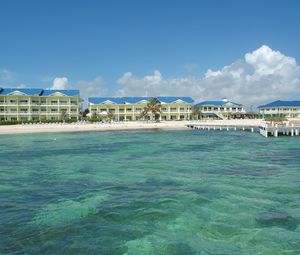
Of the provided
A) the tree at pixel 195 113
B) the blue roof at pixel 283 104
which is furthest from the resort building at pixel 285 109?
the tree at pixel 195 113

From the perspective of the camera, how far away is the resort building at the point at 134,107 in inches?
3588

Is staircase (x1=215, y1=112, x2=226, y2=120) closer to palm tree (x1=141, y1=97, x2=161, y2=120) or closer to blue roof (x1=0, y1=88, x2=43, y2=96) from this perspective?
palm tree (x1=141, y1=97, x2=161, y2=120)

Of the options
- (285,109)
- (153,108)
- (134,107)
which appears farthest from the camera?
(285,109)

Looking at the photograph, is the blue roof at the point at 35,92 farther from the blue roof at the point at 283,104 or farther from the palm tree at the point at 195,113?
the blue roof at the point at 283,104

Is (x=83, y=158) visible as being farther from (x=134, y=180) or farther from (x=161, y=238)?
(x=161, y=238)

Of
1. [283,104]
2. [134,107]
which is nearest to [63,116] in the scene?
[134,107]

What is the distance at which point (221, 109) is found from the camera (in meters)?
105

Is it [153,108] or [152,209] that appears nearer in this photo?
[152,209]

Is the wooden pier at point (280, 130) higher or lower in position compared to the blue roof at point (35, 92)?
lower

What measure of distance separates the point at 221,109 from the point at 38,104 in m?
54.8

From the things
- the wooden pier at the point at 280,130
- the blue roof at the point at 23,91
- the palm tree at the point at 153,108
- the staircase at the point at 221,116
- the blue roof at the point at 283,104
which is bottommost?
the wooden pier at the point at 280,130

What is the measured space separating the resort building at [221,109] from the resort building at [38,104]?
38.9m

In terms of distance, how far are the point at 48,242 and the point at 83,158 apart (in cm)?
1713

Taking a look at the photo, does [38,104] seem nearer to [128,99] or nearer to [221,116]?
[128,99]
